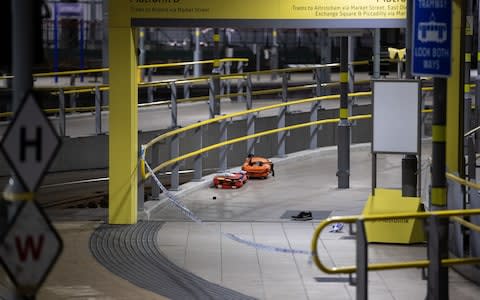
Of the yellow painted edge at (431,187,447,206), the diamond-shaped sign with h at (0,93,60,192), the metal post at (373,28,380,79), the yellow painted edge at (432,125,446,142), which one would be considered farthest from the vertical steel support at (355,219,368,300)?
the metal post at (373,28,380,79)

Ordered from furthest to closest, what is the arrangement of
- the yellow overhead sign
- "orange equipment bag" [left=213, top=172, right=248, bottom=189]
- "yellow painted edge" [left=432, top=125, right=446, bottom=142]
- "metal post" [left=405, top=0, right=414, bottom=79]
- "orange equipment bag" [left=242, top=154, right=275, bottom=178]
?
"orange equipment bag" [left=242, top=154, right=275, bottom=178] → "orange equipment bag" [left=213, top=172, right=248, bottom=189] → the yellow overhead sign → "metal post" [left=405, top=0, right=414, bottom=79] → "yellow painted edge" [left=432, top=125, right=446, bottom=142]

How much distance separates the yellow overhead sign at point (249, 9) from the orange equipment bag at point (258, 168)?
16.1 feet

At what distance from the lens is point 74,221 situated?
15.2m

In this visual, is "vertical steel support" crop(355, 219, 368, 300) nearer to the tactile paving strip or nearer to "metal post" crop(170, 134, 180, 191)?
the tactile paving strip

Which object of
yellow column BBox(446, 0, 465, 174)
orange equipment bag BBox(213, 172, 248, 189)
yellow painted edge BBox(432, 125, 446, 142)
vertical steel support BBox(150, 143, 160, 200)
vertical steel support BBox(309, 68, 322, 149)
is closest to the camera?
yellow painted edge BBox(432, 125, 446, 142)

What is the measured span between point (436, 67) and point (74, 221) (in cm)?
687

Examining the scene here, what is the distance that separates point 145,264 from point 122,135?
2727 millimetres

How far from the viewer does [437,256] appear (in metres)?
9.57

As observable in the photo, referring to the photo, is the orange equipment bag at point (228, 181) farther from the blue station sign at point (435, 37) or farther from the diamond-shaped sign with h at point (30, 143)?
the diamond-shaped sign with h at point (30, 143)

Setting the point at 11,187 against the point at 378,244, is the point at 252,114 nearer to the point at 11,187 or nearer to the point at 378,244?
the point at 378,244

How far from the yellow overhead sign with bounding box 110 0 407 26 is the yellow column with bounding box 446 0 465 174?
35.1 inches

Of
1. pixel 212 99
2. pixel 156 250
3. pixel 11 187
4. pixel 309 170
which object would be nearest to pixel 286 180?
pixel 309 170

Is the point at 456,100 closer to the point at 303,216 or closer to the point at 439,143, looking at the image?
the point at 303,216

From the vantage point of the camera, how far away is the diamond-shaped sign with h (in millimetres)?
7781
